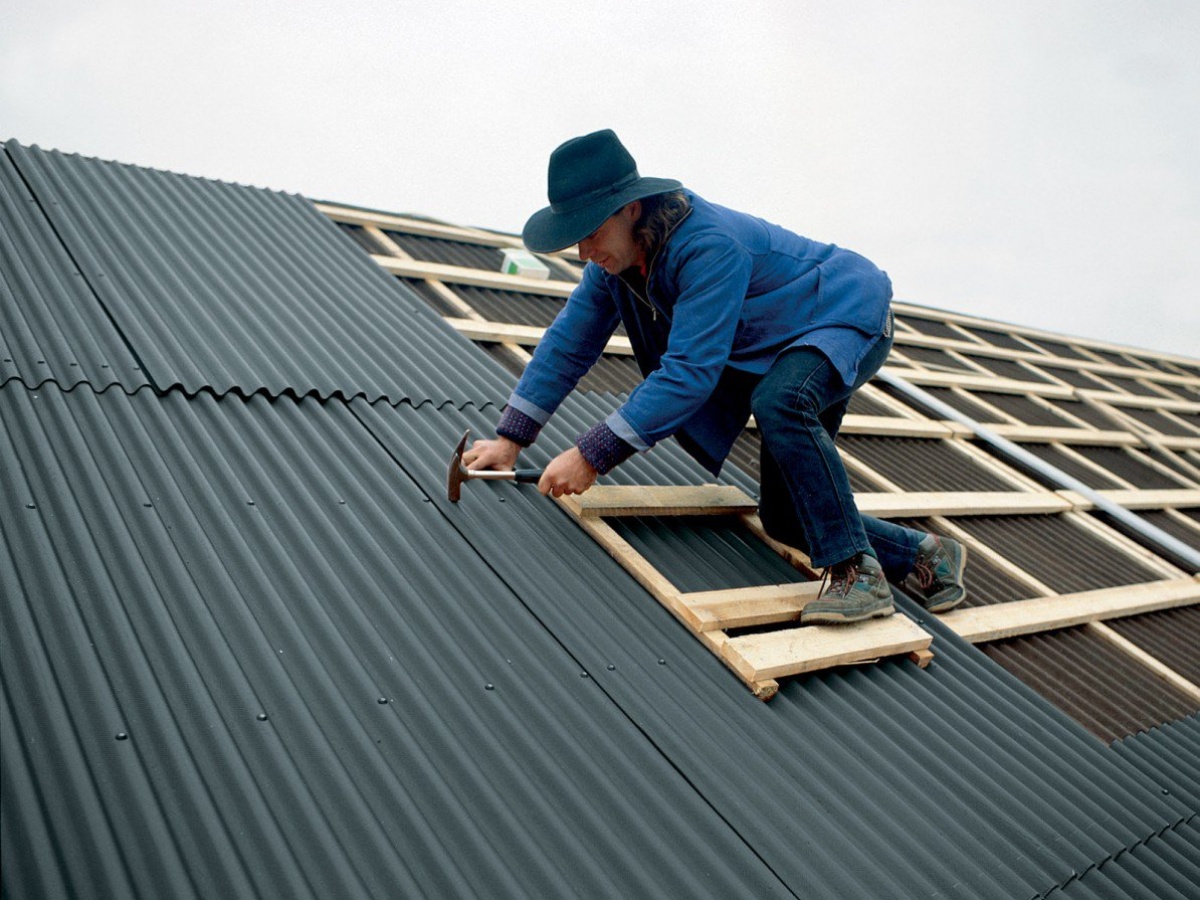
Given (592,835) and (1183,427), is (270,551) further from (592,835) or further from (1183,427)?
(1183,427)

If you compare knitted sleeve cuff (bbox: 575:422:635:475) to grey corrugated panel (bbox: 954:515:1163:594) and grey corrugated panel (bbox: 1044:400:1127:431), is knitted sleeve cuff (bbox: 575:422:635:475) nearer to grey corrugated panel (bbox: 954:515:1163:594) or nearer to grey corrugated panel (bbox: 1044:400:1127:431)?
grey corrugated panel (bbox: 954:515:1163:594)

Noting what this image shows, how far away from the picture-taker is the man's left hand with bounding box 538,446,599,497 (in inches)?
95.9

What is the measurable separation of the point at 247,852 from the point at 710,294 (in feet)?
5.45

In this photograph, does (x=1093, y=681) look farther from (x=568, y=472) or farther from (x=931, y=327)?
(x=931, y=327)

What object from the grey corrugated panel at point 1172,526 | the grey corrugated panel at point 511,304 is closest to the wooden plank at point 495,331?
the grey corrugated panel at point 511,304

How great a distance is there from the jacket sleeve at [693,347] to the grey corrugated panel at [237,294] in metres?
1.04

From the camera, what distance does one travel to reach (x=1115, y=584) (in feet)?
13.8

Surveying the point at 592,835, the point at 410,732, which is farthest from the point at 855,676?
the point at 410,732

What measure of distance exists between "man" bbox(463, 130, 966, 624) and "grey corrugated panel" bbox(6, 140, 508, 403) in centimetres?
75

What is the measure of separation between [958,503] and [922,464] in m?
0.49

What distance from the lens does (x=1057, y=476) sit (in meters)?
5.04

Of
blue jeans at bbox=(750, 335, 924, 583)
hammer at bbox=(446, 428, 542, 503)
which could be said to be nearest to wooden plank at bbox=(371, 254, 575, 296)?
hammer at bbox=(446, 428, 542, 503)

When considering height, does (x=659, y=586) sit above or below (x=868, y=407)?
above

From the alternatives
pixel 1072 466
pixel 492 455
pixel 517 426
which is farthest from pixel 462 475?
pixel 1072 466
